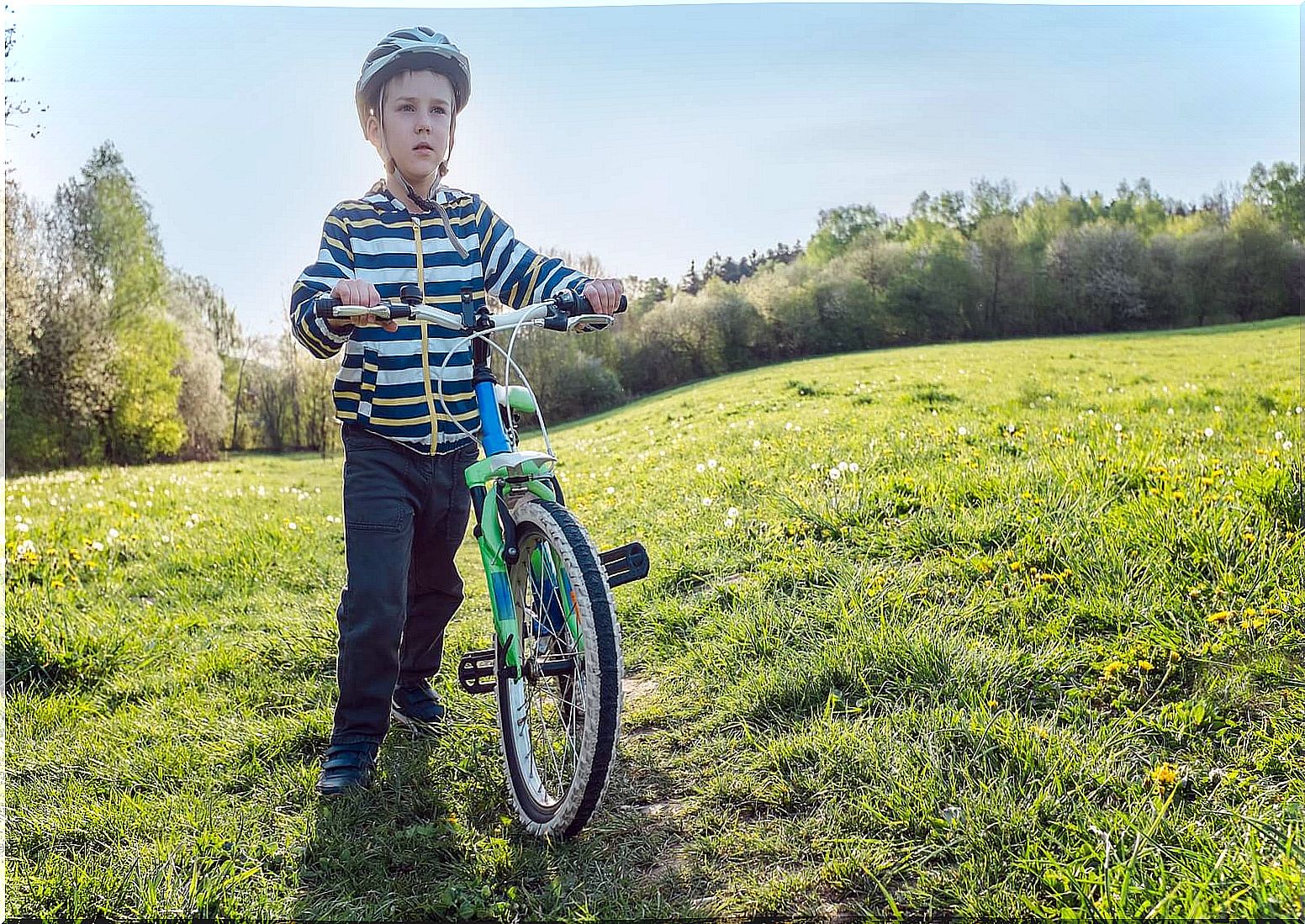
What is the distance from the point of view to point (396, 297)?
2.61 m

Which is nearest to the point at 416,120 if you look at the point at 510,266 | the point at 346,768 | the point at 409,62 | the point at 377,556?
the point at 409,62

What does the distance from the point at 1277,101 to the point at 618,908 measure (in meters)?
9.30

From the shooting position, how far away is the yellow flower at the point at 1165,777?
2.05 metres

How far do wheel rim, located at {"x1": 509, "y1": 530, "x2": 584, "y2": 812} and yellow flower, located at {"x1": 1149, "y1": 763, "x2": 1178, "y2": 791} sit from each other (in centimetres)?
140

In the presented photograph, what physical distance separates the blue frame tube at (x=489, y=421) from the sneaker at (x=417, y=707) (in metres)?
1.11

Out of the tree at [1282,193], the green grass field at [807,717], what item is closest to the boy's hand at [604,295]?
the green grass field at [807,717]

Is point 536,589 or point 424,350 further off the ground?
point 424,350

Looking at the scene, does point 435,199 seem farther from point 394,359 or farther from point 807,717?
point 807,717

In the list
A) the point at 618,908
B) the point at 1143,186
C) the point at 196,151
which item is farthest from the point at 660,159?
the point at 1143,186

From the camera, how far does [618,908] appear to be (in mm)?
1926

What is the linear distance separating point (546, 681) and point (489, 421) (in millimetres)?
752

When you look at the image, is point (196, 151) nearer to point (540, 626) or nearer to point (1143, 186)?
point (540, 626)

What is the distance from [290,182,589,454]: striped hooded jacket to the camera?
2602 millimetres

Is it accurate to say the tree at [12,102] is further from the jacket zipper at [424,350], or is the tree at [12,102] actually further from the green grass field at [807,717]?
the jacket zipper at [424,350]
